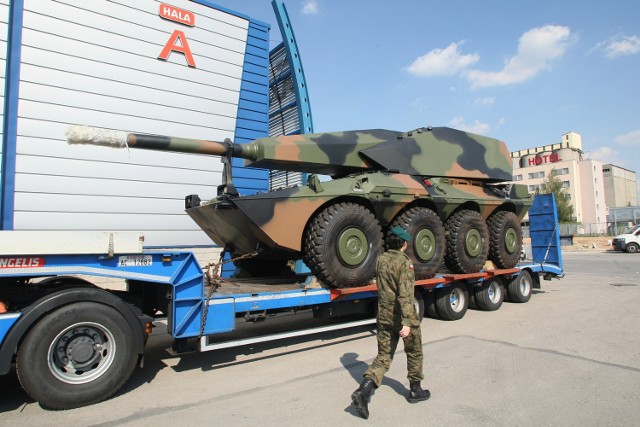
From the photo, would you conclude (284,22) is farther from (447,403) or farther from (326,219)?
(447,403)

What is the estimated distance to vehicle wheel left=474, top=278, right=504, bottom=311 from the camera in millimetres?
9461

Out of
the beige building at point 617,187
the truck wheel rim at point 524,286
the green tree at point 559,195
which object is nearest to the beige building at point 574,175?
the beige building at point 617,187

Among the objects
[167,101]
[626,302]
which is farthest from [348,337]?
[167,101]

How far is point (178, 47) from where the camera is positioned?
11375mm

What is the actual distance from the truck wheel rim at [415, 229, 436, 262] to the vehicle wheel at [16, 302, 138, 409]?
15.4 ft

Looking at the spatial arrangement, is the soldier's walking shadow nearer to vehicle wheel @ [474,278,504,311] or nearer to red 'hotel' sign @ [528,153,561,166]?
vehicle wheel @ [474,278,504,311]

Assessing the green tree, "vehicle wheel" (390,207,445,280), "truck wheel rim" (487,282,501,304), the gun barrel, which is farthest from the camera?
the green tree

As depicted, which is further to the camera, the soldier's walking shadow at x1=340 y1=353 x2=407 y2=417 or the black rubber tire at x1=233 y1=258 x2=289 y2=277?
the black rubber tire at x1=233 y1=258 x2=289 y2=277

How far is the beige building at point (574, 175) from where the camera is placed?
6962 cm

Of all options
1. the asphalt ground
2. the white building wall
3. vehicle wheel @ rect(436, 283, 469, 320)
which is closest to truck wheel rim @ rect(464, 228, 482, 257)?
vehicle wheel @ rect(436, 283, 469, 320)

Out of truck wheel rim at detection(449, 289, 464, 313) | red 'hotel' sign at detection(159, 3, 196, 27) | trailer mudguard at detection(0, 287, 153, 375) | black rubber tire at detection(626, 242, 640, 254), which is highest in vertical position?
red 'hotel' sign at detection(159, 3, 196, 27)

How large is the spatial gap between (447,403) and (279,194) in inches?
132

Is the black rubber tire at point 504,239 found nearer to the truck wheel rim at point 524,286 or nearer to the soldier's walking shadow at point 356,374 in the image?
the truck wheel rim at point 524,286

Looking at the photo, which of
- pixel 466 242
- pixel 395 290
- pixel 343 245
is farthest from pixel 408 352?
pixel 466 242
